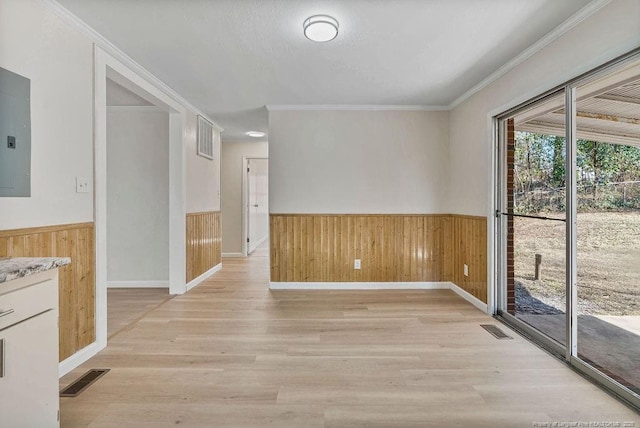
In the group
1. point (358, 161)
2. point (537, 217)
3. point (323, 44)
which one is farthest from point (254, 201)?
point (537, 217)

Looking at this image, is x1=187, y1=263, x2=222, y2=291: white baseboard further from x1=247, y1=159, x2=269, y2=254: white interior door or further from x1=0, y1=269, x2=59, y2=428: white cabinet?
x1=0, y1=269, x2=59, y2=428: white cabinet

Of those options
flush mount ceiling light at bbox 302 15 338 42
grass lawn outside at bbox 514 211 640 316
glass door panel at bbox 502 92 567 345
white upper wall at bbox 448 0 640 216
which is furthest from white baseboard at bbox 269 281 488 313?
flush mount ceiling light at bbox 302 15 338 42

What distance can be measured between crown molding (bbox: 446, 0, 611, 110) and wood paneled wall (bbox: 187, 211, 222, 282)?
3.66 metres

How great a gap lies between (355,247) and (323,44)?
2.46 m

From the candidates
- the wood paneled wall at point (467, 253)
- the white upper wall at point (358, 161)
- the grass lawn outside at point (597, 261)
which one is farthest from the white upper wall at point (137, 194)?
the grass lawn outside at point (597, 261)

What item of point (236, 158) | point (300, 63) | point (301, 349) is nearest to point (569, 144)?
point (300, 63)

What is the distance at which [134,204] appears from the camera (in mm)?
4215

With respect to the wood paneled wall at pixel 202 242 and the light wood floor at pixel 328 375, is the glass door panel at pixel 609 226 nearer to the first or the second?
the light wood floor at pixel 328 375

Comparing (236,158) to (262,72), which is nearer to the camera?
(262,72)

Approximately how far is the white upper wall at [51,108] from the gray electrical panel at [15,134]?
0.04 m

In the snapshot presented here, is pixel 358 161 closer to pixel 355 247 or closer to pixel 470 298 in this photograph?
pixel 355 247

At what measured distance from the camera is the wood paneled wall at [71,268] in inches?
73.9

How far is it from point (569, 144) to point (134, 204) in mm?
4583

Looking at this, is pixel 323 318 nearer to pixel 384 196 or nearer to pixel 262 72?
pixel 384 196
